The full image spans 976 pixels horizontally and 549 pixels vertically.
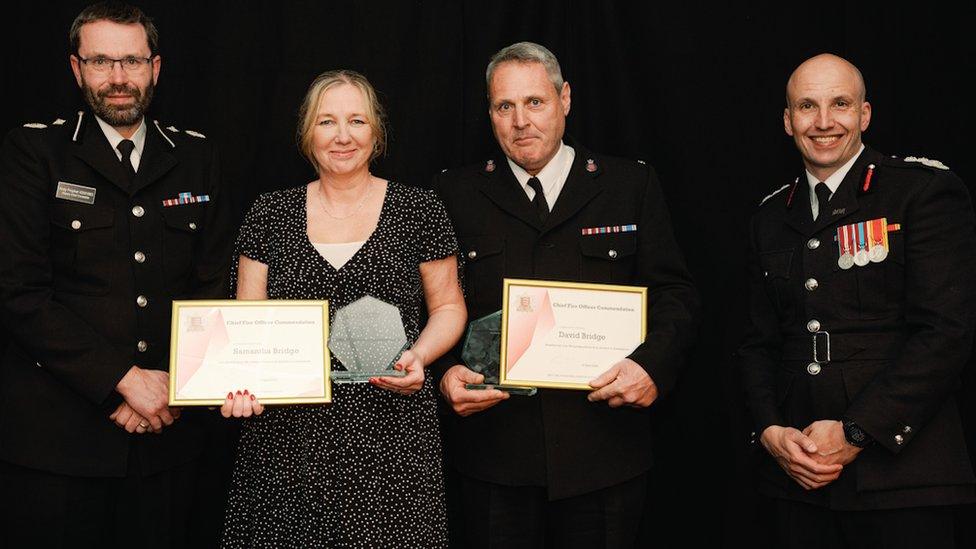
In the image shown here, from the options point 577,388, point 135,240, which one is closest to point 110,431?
point 135,240

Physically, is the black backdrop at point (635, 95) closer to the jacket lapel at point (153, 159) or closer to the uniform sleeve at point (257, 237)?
the jacket lapel at point (153, 159)

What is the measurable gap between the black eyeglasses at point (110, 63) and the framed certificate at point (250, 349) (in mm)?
884

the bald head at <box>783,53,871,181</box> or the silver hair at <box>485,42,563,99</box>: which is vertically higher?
the silver hair at <box>485,42,563,99</box>

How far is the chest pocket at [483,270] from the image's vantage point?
321cm

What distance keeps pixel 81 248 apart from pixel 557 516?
1707 millimetres

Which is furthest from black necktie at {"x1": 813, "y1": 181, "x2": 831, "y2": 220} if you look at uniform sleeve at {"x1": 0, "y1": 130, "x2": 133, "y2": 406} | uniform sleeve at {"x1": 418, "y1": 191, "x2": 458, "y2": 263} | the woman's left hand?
uniform sleeve at {"x1": 0, "y1": 130, "x2": 133, "y2": 406}

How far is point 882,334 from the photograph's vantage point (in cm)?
287

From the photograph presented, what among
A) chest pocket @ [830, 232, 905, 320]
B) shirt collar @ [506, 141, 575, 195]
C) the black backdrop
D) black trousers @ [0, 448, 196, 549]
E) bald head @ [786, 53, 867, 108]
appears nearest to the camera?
chest pocket @ [830, 232, 905, 320]

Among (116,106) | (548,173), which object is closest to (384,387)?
(548,173)

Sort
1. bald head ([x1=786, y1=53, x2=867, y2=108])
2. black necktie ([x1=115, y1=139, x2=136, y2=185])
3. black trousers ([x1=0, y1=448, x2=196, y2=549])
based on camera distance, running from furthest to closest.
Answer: black necktie ([x1=115, y1=139, x2=136, y2=185]) < bald head ([x1=786, y1=53, x2=867, y2=108]) < black trousers ([x1=0, y1=448, x2=196, y2=549])

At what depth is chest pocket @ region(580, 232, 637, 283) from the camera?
3179 mm

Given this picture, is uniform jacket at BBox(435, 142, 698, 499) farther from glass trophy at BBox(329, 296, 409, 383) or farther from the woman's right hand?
the woman's right hand

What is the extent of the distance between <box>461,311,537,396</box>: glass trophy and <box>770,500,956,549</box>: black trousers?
890 mm

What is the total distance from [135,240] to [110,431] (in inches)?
23.5
